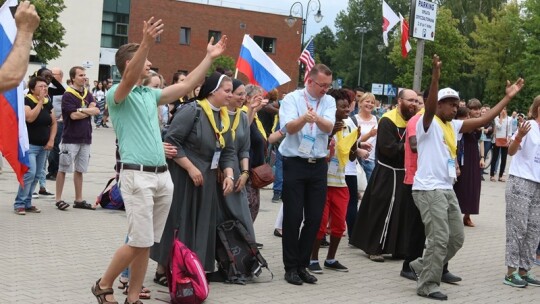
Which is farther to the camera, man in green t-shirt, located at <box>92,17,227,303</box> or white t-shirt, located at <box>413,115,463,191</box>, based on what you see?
white t-shirt, located at <box>413,115,463,191</box>

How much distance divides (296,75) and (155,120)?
63359mm

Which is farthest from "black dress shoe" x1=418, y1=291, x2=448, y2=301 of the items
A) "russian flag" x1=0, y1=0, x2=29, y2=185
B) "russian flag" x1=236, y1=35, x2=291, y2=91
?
"russian flag" x1=236, y1=35, x2=291, y2=91

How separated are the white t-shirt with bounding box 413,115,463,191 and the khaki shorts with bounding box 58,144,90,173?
573 centimetres

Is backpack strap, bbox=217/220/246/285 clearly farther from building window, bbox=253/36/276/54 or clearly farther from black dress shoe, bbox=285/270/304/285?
building window, bbox=253/36/276/54

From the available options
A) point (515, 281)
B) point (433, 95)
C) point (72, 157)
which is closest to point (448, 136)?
point (433, 95)

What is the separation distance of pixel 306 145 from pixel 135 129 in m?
2.19

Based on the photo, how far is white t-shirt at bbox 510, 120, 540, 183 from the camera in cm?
818

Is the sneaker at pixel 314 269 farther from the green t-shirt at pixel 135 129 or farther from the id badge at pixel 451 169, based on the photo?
the green t-shirt at pixel 135 129

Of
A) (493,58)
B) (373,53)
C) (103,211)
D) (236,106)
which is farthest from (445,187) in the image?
(373,53)

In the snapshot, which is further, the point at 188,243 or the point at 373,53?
the point at 373,53

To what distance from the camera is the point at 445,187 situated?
24.2 feet

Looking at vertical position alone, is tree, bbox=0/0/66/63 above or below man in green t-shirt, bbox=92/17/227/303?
above

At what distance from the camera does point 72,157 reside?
1151 centimetres

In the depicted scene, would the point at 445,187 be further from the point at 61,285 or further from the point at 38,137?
the point at 38,137
